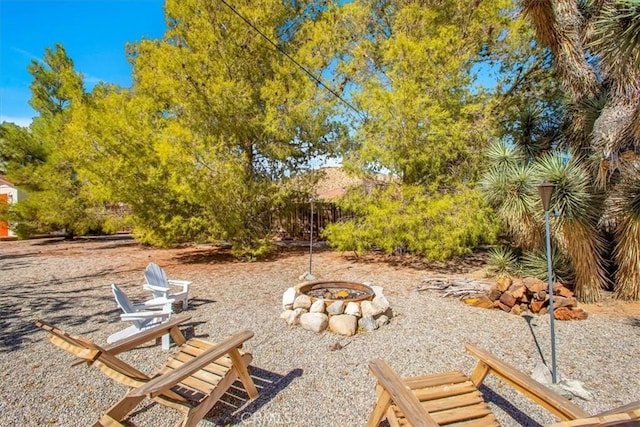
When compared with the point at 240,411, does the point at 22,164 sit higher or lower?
higher

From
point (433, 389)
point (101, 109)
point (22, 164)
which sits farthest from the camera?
point (22, 164)

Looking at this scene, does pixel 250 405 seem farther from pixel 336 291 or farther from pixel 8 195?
pixel 8 195

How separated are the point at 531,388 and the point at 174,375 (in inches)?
99.4

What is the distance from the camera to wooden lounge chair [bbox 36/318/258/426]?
2.31 metres

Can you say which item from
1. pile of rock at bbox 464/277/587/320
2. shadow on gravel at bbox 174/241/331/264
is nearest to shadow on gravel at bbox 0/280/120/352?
shadow on gravel at bbox 174/241/331/264

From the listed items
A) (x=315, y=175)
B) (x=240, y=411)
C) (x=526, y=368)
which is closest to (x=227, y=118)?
(x=315, y=175)

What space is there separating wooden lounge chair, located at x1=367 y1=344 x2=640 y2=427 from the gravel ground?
0.50 meters

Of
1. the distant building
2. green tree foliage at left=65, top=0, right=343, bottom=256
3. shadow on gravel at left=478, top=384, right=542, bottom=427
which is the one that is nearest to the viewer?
shadow on gravel at left=478, top=384, right=542, bottom=427

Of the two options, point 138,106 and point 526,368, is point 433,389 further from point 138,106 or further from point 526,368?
point 138,106

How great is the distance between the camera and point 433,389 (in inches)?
102

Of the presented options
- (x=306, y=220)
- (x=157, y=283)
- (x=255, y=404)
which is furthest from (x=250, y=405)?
(x=306, y=220)

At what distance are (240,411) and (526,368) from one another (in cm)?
315

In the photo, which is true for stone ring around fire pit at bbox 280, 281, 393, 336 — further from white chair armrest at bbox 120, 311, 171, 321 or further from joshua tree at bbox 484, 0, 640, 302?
joshua tree at bbox 484, 0, 640, 302

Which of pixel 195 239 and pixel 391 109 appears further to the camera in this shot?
pixel 195 239
